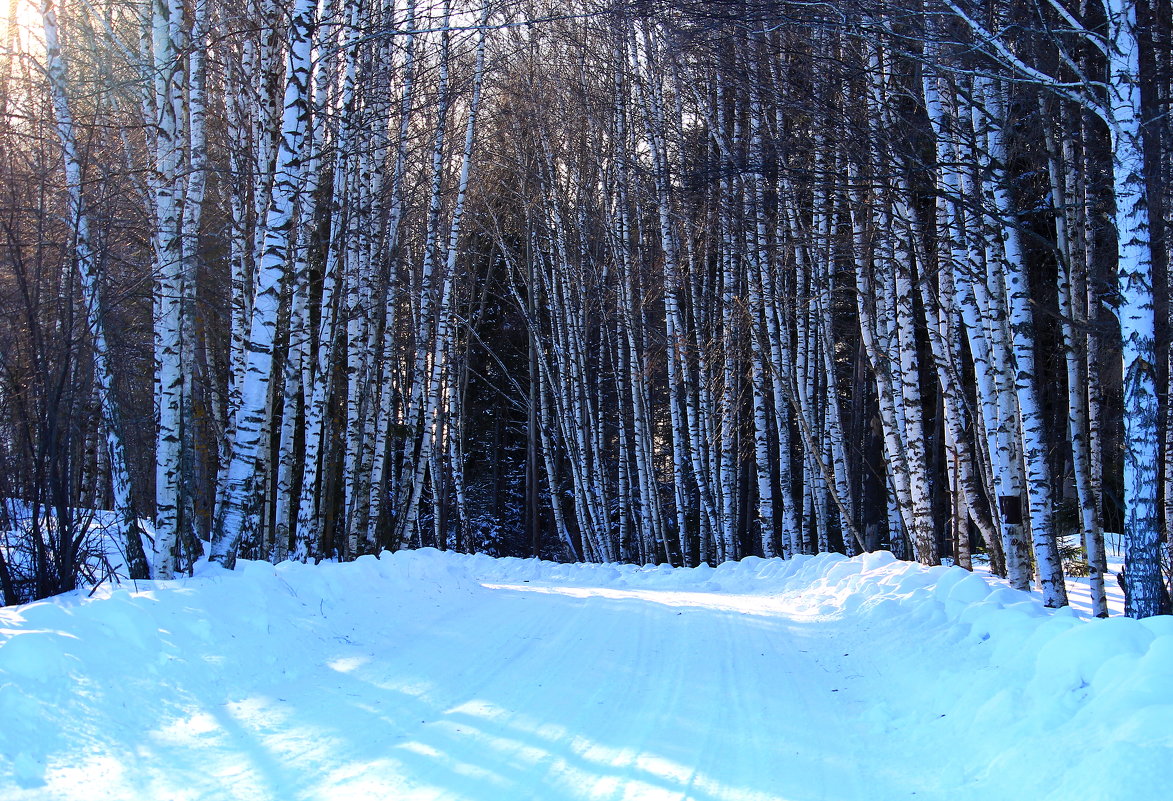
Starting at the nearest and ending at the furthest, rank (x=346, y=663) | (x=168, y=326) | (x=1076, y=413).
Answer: (x=346, y=663) → (x=168, y=326) → (x=1076, y=413)

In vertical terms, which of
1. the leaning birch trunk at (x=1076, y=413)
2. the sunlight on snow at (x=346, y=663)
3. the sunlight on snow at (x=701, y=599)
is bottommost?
the sunlight on snow at (x=701, y=599)

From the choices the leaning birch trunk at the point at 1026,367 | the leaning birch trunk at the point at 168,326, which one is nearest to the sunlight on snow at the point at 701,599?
the leaning birch trunk at the point at 1026,367

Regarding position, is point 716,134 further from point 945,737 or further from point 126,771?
point 126,771

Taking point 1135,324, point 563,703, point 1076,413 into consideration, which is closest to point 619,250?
point 1076,413

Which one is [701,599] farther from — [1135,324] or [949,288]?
[1135,324]

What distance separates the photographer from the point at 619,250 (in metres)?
17.7

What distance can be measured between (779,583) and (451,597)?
15.5ft

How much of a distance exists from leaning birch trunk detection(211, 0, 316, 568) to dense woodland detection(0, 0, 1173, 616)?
0.11 ft

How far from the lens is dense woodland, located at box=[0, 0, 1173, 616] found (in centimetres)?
667

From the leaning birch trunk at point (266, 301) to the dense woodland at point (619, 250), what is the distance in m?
0.03

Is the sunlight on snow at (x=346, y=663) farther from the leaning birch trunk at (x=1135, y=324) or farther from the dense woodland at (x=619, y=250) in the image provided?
the leaning birch trunk at (x=1135, y=324)

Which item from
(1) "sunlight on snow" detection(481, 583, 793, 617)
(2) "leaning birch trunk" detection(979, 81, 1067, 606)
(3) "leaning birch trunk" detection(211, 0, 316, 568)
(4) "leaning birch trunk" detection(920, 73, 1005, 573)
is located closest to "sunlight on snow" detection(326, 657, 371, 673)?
(3) "leaning birch trunk" detection(211, 0, 316, 568)

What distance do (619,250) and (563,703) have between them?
1370cm

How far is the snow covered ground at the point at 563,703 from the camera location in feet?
11.6
